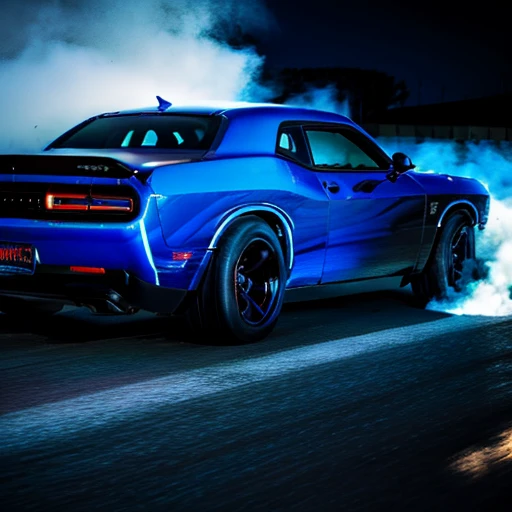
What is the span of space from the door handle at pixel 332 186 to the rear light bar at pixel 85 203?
1914mm

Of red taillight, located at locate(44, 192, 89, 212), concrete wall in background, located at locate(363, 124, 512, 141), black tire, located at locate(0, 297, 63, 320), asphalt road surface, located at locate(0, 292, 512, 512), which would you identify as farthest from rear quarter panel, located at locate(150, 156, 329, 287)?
concrete wall in background, located at locate(363, 124, 512, 141)

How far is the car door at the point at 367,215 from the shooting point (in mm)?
8844

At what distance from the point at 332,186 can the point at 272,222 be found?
63 cm

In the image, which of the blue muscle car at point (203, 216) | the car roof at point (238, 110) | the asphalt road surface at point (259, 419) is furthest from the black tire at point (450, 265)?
the car roof at point (238, 110)

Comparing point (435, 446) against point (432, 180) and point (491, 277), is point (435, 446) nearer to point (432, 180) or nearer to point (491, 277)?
point (432, 180)

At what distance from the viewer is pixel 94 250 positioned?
7371 mm

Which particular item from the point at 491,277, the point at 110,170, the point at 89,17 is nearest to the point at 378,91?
the point at 89,17

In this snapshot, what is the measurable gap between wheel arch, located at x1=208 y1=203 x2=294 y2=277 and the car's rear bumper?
1.61 ft

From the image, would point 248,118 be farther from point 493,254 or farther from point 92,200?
point 493,254

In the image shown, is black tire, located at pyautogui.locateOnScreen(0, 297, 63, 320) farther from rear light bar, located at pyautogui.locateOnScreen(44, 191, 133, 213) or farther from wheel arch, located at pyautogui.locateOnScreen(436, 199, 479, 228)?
wheel arch, located at pyautogui.locateOnScreen(436, 199, 479, 228)

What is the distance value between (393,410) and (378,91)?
56786 mm

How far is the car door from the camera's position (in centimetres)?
884

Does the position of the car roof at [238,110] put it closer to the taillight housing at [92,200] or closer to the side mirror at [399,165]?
the side mirror at [399,165]

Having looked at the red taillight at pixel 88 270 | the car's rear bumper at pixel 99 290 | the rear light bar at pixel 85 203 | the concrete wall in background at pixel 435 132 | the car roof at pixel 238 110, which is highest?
the concrete wall in background at pixel 435 132
